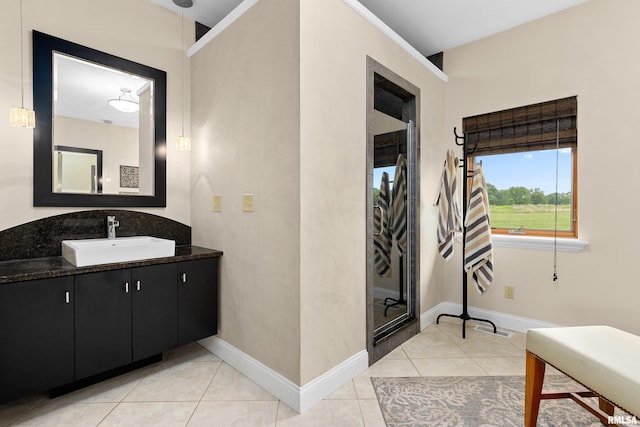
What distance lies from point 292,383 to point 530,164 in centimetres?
286

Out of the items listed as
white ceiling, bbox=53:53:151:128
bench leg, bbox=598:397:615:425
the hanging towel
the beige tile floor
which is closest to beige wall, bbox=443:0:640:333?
the hanging towel

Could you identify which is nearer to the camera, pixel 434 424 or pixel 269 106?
pixel 434 424

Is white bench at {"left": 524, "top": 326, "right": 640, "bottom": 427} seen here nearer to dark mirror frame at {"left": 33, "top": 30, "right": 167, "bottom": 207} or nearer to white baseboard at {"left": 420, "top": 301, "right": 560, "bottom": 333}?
white baseboard at {"left": 420, "top": 301, "right": 560, "bottom": 333}

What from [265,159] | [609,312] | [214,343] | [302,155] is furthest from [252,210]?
[609,312]

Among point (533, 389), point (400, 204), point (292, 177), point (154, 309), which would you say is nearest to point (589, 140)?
point (400, 204)

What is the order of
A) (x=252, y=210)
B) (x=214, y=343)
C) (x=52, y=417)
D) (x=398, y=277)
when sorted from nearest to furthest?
(x=52, y=417) < (x=252, y=210) < (x=214, y=343) < (x=398, y=277)

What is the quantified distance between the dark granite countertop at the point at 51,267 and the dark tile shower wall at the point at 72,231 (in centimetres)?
7

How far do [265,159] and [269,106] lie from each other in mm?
336

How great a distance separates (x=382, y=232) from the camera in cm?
272

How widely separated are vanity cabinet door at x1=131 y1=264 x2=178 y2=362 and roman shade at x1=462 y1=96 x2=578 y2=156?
9.13 feet

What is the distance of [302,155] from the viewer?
1.83m

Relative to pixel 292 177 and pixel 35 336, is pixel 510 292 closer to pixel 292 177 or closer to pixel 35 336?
pixel 292 177

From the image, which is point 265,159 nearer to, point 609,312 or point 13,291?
point 13,291

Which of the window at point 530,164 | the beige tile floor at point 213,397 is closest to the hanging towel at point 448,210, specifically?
the window at point 530,164
